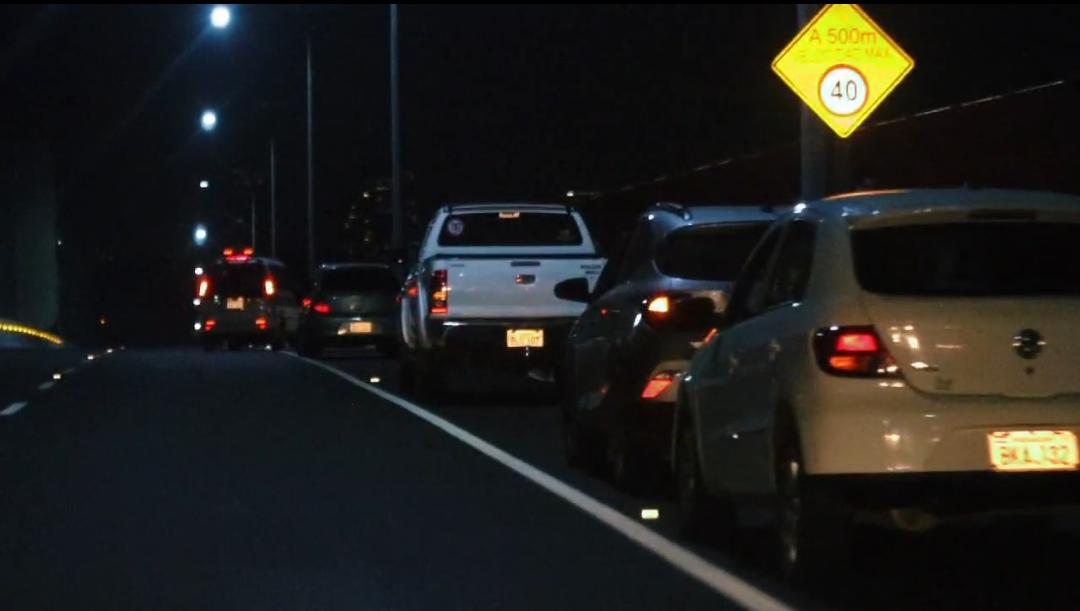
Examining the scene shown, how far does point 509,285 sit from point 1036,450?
528 inches

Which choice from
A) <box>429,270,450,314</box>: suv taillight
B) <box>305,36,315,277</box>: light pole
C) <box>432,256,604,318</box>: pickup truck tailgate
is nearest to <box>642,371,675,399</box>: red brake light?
<box>432,256,604,318</box>: pickup truck tailgate

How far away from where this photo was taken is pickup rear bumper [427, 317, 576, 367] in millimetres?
22188

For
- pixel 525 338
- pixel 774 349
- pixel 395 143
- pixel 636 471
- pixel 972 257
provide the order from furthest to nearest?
pixel 395 143, pixel 525 338, pixel 636 471, pixel 774 349, pixel 972 257

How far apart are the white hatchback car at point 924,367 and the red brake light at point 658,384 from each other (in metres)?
3.18

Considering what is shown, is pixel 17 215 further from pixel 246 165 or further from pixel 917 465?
pixel 917 465

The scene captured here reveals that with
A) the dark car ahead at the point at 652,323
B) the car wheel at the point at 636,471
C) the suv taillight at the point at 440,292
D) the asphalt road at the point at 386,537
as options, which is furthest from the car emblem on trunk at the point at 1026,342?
the suv taillight at the point at 440,292

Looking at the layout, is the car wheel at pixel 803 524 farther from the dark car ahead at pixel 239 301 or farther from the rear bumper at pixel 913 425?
the dark car ahead at pixel 239 301

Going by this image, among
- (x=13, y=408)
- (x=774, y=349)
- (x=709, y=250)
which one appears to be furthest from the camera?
(x=13, y=408)

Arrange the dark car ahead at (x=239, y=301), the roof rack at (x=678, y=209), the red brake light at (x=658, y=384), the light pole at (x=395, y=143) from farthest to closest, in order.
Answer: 1. the light pole at (x=395, y=143)
2. the dark car ahead at (x=239, y=301)
3. the roof rack at (x=678, y=209)
4. the red brake light at (x=658, y=384)

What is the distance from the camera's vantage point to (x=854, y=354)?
356 inches

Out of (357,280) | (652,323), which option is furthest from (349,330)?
(652,323)

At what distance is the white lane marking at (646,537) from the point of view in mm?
9578

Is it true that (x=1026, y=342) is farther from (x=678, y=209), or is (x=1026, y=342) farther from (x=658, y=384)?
(x=678, y=209)

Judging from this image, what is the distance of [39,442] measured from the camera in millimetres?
17984
